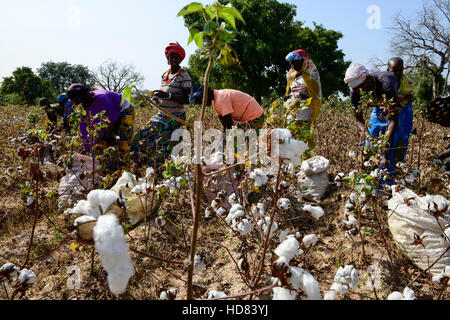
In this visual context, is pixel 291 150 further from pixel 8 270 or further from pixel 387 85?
pixel 387 85

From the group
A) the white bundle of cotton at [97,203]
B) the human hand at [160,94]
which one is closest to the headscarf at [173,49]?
the human hand at [160,94]

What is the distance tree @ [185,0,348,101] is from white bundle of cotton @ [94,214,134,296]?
600 inches

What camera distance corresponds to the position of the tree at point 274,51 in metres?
15.4

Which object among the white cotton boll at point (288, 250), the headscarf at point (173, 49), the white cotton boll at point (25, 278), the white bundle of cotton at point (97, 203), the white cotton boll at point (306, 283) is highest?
the headscarf at point (173, 49)

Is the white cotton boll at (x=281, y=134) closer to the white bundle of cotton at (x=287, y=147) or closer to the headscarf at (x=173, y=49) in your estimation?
the white bundle of cotton at (x=287, y=147)

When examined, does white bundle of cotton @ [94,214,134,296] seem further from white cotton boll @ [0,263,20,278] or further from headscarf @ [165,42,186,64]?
headscarf @ [165,42,186,64]

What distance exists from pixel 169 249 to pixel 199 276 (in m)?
0.36

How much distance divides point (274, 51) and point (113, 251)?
16464 mm

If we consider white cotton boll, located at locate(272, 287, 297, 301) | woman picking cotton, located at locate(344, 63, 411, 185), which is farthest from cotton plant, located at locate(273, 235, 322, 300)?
woman picking cotton, located at locate(344, 63, 411, 185)

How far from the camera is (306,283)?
28.3 inches

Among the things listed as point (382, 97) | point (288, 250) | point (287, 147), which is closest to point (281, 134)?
point (287, 147)

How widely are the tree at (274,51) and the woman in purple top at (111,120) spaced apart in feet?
41.9
